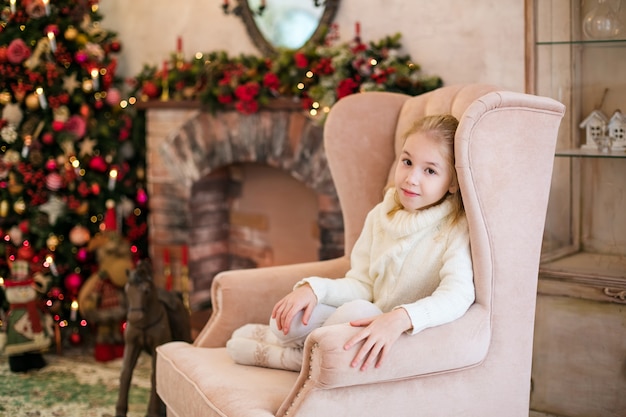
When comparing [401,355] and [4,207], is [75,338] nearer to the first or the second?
[4,207]

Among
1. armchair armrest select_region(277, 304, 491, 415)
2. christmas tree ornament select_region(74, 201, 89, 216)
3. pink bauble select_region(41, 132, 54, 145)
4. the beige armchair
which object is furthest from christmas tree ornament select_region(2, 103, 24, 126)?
armchair armrest select_region(277, 304, 491, 415)

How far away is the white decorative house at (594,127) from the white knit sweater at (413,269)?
75 centimetres

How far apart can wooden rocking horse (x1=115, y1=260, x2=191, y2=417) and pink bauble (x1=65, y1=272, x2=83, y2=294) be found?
1206mm

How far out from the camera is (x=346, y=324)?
1899 mm

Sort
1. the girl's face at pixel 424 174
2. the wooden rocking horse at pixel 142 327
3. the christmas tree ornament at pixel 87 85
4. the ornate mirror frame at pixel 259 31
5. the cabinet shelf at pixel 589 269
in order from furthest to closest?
the christmas tree ornament at pixel 87 85
the ornate mirror frame at pixel 259 31
the wooden rocking horse at pixel 142 327
the cabinet shelf at pixel 589 269
the girl's face at pixel 424 174

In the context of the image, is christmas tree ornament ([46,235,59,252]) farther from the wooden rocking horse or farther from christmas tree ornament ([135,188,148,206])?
the wooden rocking horse

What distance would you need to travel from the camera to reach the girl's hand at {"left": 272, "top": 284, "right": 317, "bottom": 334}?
209 centimetres

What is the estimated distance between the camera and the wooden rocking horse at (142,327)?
289 cm

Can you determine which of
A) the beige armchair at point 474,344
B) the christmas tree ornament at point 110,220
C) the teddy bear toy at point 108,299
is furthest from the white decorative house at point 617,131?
the christmas tree ornament at point 110,220

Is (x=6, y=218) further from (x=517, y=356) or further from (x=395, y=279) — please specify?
(x=517, y=356)

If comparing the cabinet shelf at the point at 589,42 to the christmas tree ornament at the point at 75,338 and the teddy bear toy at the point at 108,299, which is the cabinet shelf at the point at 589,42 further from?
the christmas tree ornament at the point at 75,338

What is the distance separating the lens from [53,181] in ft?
13.2

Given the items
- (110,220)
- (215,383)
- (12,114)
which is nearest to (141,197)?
(110,220)

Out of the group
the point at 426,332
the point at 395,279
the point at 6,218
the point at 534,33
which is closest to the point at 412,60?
the point at 534,33
